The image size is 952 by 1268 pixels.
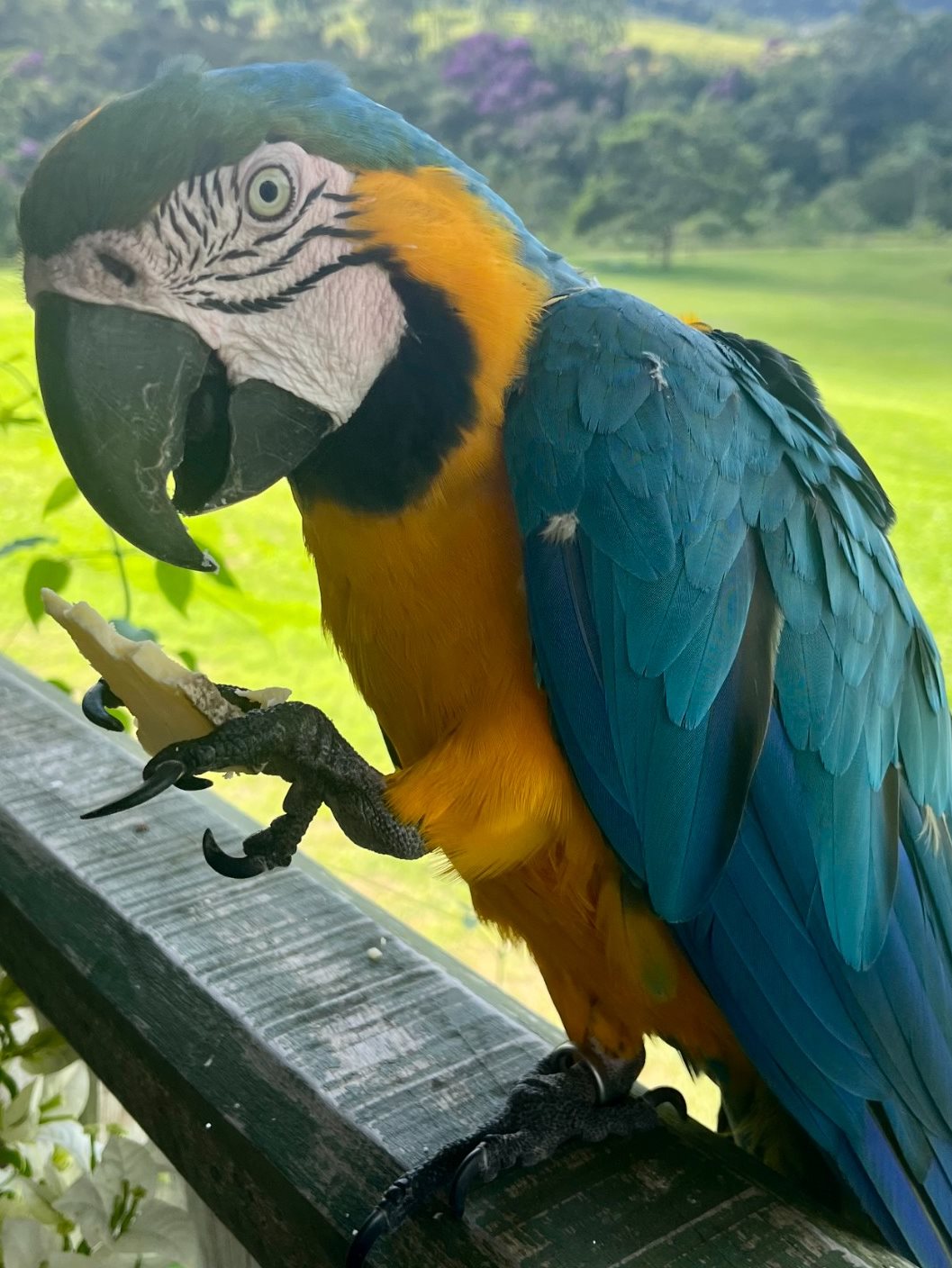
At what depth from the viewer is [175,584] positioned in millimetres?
1272

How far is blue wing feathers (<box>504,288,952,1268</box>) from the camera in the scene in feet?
2.33

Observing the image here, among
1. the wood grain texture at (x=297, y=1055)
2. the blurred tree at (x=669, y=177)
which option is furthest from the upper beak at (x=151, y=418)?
the blurred tree at (x=669, y=177)

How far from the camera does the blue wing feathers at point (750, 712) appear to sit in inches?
28.0

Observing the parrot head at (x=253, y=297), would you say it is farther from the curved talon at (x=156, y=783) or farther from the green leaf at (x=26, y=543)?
the green leaf at (x=26, y=543)

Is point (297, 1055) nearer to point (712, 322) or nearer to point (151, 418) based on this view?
point (151, 418)

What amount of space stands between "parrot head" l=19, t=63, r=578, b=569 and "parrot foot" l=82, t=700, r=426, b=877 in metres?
0.12

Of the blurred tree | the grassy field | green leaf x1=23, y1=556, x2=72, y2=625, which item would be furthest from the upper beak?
green leaf x1=23, y1=556, x2=72, y2=625

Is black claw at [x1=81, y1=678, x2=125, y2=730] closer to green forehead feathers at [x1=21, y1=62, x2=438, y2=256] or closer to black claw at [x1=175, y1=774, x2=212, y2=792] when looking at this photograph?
black claw at [x1=175, y1=774, x2=212, y2=792]

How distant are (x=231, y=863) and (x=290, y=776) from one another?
0.07 m

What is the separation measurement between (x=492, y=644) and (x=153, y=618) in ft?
3.05

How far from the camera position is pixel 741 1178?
760 millimetres

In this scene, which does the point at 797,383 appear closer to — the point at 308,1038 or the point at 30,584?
the point at 308,1038

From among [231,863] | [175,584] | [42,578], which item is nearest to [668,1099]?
[231,863]

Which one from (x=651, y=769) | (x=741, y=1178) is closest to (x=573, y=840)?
(x=651, y=769)
